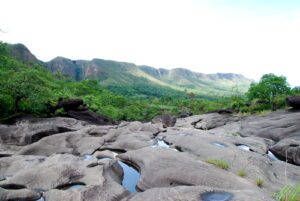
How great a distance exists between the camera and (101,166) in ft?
23.4

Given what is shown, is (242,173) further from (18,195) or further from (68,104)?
(68,104)

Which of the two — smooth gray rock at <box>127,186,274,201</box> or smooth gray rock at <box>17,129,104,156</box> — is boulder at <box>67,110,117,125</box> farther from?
smooth gray rock at <box>127,186,274,201</box>

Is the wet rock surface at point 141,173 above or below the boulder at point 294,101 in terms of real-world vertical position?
below

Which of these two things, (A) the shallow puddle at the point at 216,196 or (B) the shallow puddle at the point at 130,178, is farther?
(B) the shallow puddle at the point at 130,178

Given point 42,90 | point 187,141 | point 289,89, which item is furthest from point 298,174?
point 289,89

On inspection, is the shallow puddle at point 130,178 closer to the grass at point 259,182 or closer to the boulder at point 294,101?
the grass at point 259,182

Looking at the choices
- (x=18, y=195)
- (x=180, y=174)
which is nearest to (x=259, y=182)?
(x=180, y=174)

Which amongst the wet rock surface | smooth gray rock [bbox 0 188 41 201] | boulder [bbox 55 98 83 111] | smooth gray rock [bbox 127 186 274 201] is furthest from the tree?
smooth gray rock [bbox 0 188 41 201]

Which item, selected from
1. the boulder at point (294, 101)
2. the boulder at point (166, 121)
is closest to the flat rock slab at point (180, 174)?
the boulder at point (294, 101)

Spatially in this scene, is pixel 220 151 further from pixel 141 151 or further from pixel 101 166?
pixel 101 166

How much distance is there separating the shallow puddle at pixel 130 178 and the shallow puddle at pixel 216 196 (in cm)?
290

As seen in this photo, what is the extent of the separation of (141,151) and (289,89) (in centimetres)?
4212

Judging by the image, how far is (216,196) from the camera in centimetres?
417

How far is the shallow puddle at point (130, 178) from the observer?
6530mm
